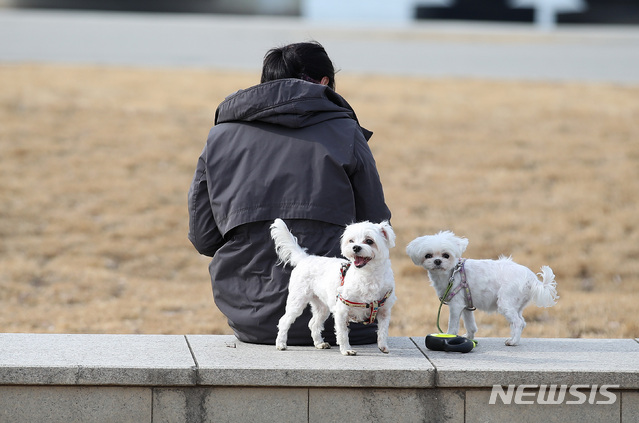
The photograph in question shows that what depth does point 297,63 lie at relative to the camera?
4230mm

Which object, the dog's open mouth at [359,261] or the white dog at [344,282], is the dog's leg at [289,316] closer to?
the white dog at [344,282]

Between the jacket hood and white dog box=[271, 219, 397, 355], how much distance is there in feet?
1.73

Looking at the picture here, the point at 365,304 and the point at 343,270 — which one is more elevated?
the point at 343,270

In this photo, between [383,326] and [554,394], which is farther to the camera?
[383,326]

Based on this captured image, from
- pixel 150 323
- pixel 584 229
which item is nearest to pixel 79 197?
pixel 150 323

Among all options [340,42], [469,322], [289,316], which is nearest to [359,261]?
[289,316]

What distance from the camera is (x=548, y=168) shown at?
14094 mm

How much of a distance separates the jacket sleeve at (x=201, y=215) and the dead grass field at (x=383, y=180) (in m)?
3.18

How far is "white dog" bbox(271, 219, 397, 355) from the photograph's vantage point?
356 cm

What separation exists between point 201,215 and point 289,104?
78 centimetres

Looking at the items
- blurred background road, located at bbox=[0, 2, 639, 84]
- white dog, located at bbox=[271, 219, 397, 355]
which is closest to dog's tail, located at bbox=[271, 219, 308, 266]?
white dog, located at bbox=[271, 219, 397, 355]

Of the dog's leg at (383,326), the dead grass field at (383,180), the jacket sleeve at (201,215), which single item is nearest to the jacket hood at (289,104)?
the jacket sleeve at (201,215)

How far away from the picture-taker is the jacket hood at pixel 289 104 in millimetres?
4016

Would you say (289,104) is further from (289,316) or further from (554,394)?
(554,394)
